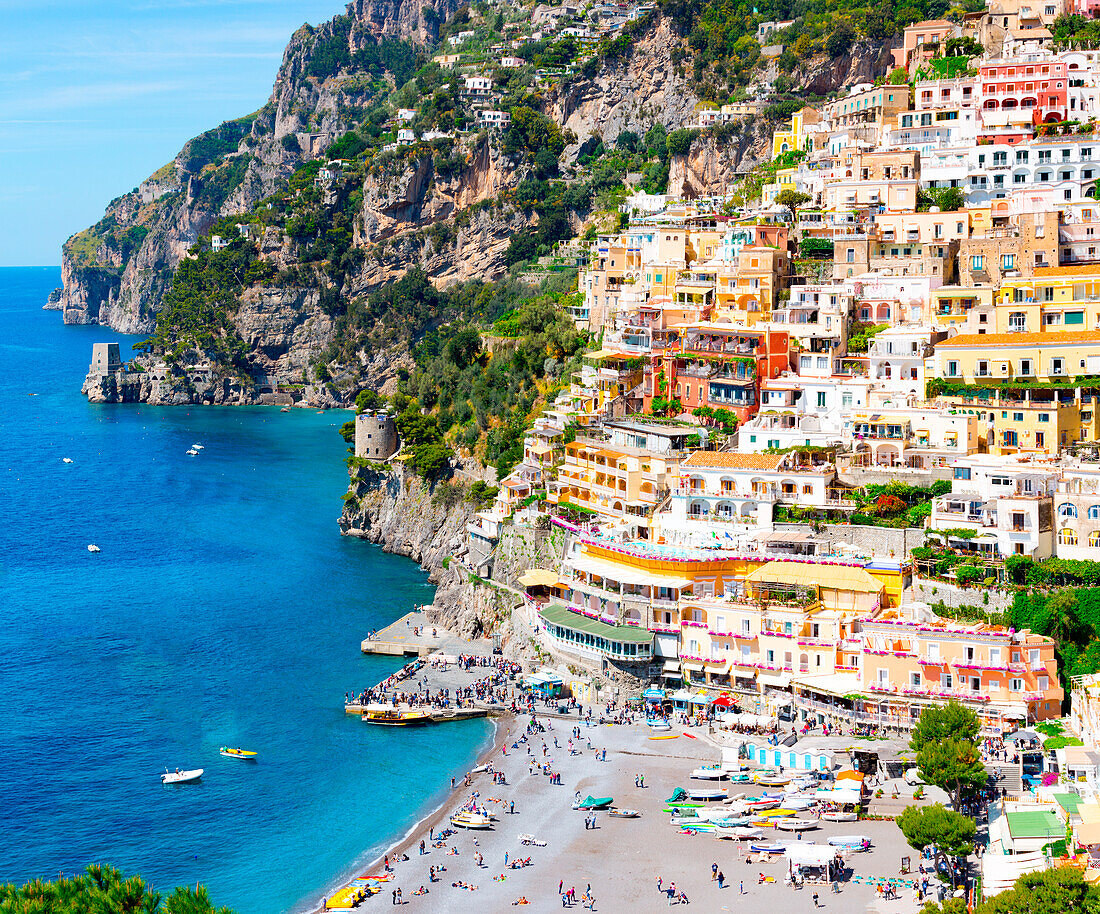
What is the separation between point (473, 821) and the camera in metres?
44.0

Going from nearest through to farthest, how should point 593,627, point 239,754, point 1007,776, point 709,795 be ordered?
point 1007,776 < point 709,795 < point 239,754 < point 593,627

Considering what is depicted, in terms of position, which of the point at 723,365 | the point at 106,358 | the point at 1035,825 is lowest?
the point at 1035,825

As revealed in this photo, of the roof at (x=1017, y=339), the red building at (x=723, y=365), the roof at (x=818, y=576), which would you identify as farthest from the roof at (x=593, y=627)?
the roof at (x=1017, y=339)

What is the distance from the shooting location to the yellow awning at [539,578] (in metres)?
58.6

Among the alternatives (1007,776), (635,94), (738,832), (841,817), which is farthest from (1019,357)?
(635,94)

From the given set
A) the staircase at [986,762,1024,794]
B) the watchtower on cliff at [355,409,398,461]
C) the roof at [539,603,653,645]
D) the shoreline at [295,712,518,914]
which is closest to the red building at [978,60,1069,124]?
the roof at [539,603,653,645]

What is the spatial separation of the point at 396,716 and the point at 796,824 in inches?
747

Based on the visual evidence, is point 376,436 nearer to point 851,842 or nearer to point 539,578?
point 539,578

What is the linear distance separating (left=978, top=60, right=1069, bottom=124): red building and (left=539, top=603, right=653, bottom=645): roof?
118 feet

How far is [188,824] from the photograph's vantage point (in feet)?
152

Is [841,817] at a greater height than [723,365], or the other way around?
[723,365]

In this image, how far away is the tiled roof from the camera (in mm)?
52500

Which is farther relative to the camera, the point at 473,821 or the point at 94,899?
the point at 473,821

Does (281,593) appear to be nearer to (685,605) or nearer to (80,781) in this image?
(80,781)
